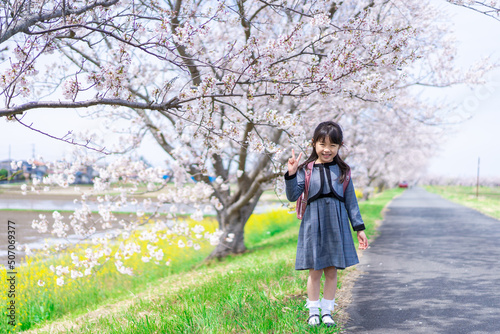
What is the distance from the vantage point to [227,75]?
3.59 metres

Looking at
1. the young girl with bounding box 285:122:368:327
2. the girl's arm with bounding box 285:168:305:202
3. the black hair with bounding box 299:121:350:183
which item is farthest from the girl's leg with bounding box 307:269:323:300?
the black hair with bounding box 299:121:350:183

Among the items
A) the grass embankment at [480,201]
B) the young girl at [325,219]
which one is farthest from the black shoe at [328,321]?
the grass embankment at [480,201]

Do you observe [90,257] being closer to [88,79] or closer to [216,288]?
[216,288]

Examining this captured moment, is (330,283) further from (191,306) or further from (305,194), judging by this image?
(191,306)

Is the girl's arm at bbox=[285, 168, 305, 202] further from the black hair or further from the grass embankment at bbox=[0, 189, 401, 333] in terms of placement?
the grass embankment at bbox=[0, 189, 401, 333]

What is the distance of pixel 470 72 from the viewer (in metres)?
8.95

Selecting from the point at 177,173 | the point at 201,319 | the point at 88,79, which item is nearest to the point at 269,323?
the point at 201,319

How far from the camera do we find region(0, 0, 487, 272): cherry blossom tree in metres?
3.48

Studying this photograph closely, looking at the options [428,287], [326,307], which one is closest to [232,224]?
[428,287]

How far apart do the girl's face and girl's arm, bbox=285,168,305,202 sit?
236mm

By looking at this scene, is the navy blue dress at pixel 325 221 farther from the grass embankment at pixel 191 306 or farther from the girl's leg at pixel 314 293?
the grass embankment at pixel 191 306

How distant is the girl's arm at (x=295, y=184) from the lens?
323cm

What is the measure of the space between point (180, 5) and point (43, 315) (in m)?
5.74

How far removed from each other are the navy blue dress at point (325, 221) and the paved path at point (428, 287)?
0.69 metres
